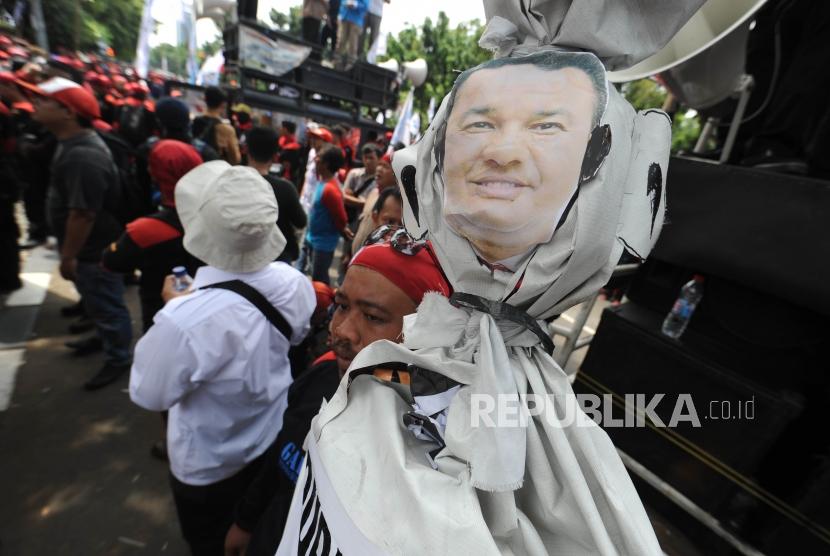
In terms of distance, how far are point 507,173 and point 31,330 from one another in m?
4.80

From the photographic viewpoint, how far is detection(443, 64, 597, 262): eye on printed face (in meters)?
0.55

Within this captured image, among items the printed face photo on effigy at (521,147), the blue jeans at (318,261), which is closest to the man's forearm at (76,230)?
the blue jeans at (318,261)

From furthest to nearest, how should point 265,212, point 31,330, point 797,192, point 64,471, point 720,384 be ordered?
point 31,330 < point 64,471 < point 720,384 < point 797,192 < point 265,212

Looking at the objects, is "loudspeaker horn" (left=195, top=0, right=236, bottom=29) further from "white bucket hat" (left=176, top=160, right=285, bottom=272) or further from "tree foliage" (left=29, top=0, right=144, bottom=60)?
"white bucket hat" (left=176, top=160, right=285, bottom=272)

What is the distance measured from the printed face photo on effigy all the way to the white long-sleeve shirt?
119cm

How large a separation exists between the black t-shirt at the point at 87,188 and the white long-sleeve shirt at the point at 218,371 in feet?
5.89

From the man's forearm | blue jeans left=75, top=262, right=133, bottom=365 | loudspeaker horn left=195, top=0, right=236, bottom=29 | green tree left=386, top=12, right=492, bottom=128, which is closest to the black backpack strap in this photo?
the man's forearm

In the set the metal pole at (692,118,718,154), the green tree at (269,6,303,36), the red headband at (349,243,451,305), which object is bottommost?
the red headband at (349,243,451,305)

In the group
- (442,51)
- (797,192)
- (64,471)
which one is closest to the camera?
(797,192)

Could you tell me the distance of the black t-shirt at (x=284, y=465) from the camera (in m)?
1.15

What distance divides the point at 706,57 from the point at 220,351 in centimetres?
278

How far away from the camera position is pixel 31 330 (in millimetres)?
3557

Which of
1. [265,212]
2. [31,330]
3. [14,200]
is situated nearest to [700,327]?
[265,212]

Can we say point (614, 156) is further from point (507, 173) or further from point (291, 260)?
point (291, 260)
